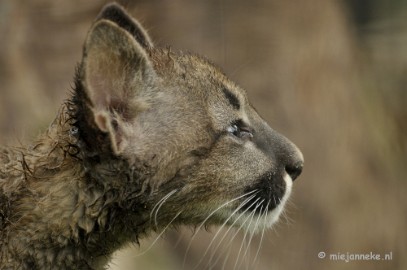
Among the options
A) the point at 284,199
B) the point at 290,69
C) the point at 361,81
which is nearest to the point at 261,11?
the point at 290,69

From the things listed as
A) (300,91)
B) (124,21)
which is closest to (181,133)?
(124,21)

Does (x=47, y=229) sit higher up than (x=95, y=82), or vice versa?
(x=95, y=82)

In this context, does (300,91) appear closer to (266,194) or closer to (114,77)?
(266,194)

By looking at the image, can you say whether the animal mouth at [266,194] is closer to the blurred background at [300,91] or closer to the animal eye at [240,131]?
the animal eye at [240,131]

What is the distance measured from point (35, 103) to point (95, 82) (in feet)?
18.9

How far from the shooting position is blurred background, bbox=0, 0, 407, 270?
9586 mm

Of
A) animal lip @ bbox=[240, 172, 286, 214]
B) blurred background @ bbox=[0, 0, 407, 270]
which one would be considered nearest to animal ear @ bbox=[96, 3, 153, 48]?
animal lip @ bbox=[240, 172, 286, 214]

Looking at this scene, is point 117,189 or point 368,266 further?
point 368,266

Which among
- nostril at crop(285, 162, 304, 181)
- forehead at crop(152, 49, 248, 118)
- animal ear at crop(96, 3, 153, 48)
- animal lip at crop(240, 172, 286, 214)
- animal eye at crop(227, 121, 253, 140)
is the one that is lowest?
animal lip at crop(240, 172, 286, 214)

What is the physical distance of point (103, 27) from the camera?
4793 mm

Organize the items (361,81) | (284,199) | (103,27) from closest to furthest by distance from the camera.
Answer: (103,27) < (284,199) < (361,81)

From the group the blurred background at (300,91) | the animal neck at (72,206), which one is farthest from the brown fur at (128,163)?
the blurred background at (300,91)

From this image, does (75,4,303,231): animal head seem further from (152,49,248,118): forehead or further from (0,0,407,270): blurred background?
(0,0,407,270): blurred background

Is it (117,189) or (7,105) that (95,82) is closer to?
(117,189)
